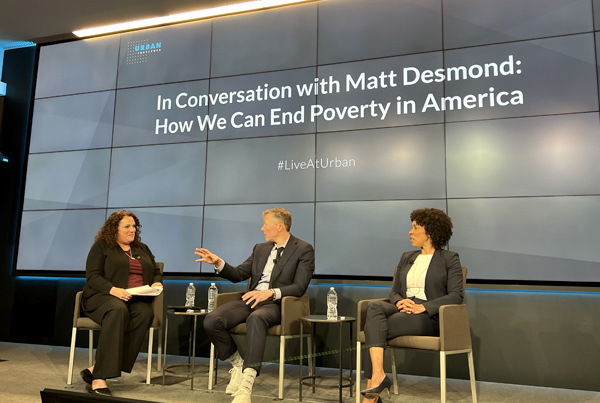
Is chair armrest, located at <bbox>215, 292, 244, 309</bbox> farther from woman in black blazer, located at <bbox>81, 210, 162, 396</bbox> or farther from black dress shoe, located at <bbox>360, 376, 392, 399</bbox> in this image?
black dress shoe, located at <bbox>360, 376, 392, 399</bbox>

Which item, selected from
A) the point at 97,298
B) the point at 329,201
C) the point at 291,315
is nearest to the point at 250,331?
the point at 291,315

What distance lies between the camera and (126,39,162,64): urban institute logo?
5637mm

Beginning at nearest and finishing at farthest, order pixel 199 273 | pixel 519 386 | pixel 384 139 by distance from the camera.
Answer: pixel 519 386 → pixel 384 139 → pixel 199 273

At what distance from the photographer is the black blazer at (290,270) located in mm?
3750

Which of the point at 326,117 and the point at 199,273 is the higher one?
the point at 326,117

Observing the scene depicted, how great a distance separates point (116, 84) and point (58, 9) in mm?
906

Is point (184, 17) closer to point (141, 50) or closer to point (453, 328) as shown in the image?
point (141, 50)

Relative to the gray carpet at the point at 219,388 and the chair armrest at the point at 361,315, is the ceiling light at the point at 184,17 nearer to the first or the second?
A: the chair armrest at the point at 361,315

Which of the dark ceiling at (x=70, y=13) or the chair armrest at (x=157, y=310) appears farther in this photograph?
the dark ceiling at (x=70, y=13)

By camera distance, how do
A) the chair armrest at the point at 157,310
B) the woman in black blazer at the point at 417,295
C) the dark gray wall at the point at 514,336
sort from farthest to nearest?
1. the chair armrest at the point at 157,310
2. the dark gray wall at the point at 514,336
3. the woman in black blazer at the point at 417,295

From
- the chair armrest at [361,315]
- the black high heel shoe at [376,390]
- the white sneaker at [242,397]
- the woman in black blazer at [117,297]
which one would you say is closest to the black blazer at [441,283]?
the chair armrest at [361,315]

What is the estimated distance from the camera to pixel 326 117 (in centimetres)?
480

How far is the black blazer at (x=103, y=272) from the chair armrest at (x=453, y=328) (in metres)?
2.22

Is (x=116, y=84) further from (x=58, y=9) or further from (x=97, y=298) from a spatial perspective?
(x=97, y=298)
